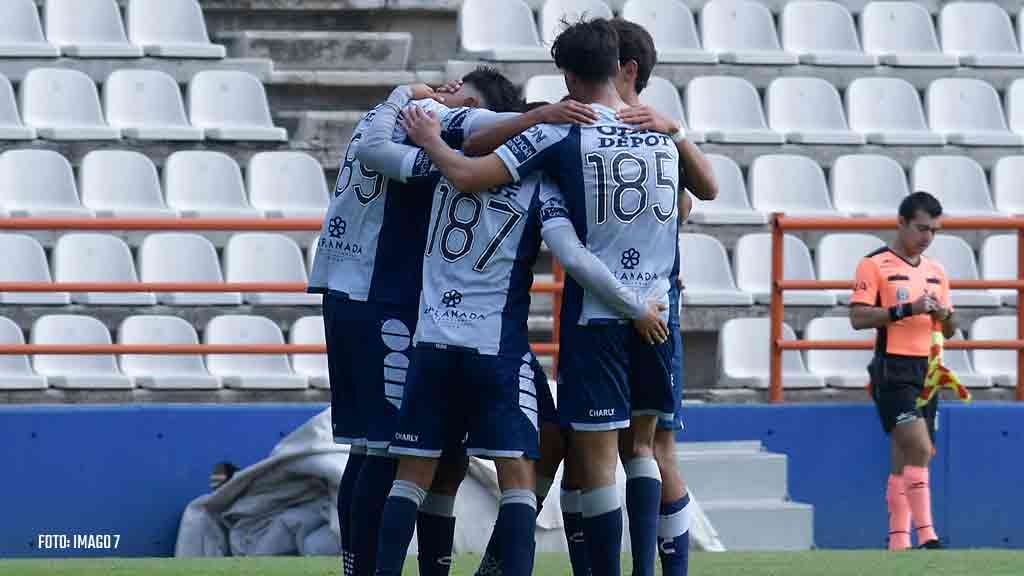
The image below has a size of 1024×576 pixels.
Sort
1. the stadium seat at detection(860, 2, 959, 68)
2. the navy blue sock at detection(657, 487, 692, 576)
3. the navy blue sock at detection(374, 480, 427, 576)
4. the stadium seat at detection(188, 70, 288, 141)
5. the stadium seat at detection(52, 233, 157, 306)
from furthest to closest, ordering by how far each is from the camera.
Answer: the stadium seat at detection(860, 2, 959, 68) < the stadium seat at detection(188, 70, 288, 141) < the stadium seat at detection(52, 233, 157, 306) < the navy blue sock at detection(657, 487, 692, 576) < the navy blue sock at detection(374, 480, 427, 576)

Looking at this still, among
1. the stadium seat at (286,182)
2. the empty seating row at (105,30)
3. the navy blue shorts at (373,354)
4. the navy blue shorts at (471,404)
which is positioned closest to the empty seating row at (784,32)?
the stadium seat at (286,182)

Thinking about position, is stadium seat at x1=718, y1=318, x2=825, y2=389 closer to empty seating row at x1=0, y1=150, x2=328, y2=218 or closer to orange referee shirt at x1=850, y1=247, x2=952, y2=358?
orange referee shirt at x1=850, y1=247, x2=952, y2=358

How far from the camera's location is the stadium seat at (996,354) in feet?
36.7

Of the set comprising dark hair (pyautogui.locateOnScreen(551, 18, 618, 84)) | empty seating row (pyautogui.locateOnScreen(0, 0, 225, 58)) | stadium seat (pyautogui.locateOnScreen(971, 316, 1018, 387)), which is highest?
empty seating row (pyautogui.locateOnScreen(0, 0, 225, 58))

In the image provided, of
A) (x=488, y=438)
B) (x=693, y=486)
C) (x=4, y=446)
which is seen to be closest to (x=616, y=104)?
(x=488, y=438)

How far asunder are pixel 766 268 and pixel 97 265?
12.8 ft

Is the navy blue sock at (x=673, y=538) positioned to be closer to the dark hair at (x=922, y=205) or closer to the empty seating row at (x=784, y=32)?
the dark hair at (x=922, y=205)

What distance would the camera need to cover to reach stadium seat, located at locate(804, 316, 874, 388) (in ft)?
35.9

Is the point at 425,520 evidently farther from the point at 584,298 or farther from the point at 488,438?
the point at 584,298

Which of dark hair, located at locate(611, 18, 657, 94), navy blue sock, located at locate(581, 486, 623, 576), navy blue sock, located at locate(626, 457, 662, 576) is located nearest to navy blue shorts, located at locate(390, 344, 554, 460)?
navy blue sock, located at locate(581, 486, 623, 576)

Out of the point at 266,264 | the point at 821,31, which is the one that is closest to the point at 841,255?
the point at 821,31

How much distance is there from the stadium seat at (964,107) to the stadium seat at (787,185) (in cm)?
125

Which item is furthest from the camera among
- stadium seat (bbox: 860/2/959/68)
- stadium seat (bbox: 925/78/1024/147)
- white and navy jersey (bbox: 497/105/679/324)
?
stadium seat (bbox: 860/2/959/68)

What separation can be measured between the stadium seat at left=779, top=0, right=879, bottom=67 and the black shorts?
3513mm
